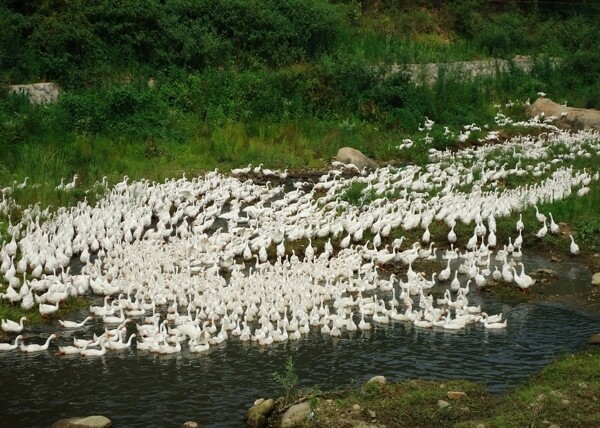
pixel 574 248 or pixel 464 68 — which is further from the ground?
pixel 464 68

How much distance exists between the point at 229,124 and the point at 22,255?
13.5 m

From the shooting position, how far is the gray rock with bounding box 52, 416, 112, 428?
10298 millimetres

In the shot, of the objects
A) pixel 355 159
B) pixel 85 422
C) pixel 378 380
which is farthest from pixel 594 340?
pixel 355 159

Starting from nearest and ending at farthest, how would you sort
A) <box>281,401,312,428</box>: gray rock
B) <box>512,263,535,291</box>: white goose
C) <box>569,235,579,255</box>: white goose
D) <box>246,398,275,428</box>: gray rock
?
1. <box>281,401,312,428</box>: gray rock
2. <box>246,398,275,428</box>: gray rock
3. <box>512,263,535,291</box>: white goose
4. <box>569,235,579,255</box>: white goose

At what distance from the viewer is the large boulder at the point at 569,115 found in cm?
3219

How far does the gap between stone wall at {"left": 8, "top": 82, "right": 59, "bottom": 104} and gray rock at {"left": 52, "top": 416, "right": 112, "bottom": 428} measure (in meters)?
19.2

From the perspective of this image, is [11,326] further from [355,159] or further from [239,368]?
[355,159]

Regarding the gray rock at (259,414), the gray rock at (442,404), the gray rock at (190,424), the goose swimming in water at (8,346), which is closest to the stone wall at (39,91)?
the goose swimming in water at (8,346)

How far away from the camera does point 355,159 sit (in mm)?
27000

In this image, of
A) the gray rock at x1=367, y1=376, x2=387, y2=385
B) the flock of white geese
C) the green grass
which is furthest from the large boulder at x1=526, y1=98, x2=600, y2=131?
the gray rock at x1=367, y1=376, x2=387, y2=385

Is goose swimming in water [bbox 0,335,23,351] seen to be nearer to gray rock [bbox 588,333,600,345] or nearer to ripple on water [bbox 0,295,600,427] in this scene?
ripple on water [bbox 0,295,600,427]

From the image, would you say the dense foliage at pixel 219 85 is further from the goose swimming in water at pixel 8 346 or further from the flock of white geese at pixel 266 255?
the goose swimming in water at pixel 8 346

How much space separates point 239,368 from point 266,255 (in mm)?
5396

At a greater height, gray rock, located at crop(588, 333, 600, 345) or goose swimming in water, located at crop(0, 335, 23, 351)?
goose swimming in water, located at crop(0, 335, 23, 351)
